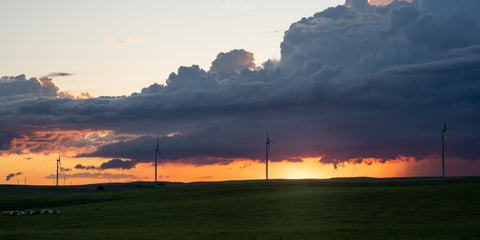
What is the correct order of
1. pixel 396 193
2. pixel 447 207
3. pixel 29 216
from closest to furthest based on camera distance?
pixel 447 207 < pixel 29 216 < pixel 396 193

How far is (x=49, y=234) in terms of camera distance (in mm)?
55500

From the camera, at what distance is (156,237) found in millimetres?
50469

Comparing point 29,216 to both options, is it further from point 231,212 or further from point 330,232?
point 330,232

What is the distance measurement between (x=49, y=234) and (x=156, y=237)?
522 inches

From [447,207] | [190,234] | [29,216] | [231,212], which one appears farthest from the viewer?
[29,216]

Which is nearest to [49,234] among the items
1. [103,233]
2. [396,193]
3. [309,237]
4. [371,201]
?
[103,233]

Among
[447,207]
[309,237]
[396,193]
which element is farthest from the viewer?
[396,193]

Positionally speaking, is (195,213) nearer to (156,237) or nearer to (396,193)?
(156,237)

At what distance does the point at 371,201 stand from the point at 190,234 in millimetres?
41738

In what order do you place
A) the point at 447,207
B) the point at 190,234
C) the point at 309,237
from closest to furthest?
the point at 309,237, the point at 190,234, the point at 447,207

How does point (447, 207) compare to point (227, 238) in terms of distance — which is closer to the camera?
point (227, 238)

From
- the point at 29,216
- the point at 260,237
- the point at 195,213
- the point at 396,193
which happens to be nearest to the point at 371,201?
the point at 396,193

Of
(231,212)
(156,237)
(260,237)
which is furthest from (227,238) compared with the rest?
(231,212)

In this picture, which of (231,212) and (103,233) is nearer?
(103,233)
